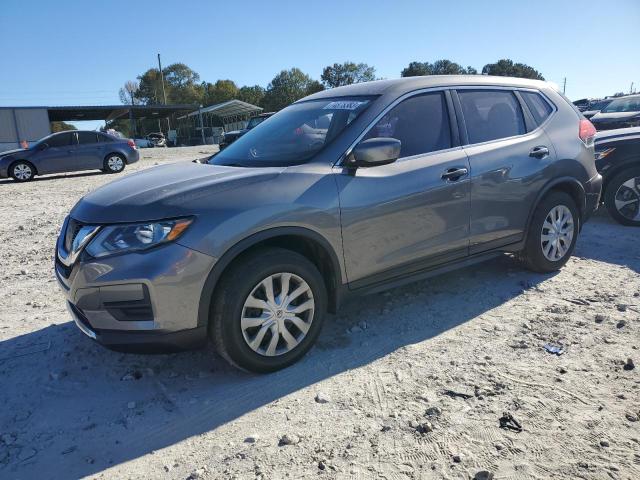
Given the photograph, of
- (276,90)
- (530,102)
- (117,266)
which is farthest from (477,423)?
(276,90)

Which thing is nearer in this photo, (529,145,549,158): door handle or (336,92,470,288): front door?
(336,92,470,288): front door

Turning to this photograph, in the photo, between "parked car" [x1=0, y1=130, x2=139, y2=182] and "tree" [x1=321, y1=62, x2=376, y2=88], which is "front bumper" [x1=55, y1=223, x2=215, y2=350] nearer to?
"parked car" [x1=0, y1=130, x2=139, y2=182]

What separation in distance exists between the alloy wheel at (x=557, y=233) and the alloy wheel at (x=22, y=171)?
602 inches

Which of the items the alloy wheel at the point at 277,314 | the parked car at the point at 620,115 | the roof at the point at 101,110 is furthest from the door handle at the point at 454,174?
the roof at the point at 101,110

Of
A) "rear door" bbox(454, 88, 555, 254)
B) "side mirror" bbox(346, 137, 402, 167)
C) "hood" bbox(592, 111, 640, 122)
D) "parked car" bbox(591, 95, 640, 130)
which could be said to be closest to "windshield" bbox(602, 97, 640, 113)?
"parked car" bbox(591, 95, 640, 130)

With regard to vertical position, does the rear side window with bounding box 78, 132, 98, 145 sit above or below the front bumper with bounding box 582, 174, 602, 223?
above

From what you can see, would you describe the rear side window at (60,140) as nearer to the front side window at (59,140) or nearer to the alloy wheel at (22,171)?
the front side window at (59,140)

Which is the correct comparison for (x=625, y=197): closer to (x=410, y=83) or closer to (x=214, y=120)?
(x=410, y=83)

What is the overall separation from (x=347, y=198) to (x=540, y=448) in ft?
5.88

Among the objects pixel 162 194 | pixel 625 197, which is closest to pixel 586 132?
pixel 625 197

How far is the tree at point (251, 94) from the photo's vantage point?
85000 millimetres

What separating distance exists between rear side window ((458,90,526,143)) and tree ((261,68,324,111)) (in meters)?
73.9

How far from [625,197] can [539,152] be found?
2999 millimetres

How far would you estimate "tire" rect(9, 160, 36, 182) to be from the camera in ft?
48.9
